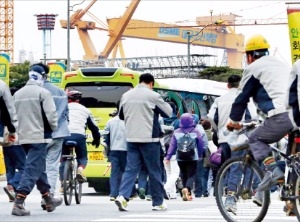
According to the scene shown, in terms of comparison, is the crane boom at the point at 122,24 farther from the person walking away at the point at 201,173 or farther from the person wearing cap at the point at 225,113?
the person wearing cap at the point at 225,113

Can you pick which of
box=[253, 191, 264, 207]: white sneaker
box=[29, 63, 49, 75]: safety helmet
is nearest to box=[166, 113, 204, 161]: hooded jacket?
box=[29, 63, 49, 75]: safety helmet

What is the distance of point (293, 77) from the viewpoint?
33.9ft

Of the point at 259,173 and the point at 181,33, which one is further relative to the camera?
the point at 181,33

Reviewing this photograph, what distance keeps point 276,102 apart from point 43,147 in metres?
4.00

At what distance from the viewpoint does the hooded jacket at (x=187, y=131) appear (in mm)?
20953

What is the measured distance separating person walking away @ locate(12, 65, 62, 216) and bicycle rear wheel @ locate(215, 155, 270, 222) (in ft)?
10.7

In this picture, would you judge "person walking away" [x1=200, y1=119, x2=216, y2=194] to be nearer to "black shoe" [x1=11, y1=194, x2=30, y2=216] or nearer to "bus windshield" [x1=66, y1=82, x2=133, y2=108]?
"bus windshield" [x1=66, y1=82, x2=133, y2=108]

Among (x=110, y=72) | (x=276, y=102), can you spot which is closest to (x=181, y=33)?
(x=110, y=72)

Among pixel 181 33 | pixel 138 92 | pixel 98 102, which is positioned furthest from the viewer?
pixel 181 33

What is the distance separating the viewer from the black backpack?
20781 mm

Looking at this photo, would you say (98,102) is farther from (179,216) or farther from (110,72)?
(179,216)

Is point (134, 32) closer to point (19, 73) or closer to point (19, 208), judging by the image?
point (19, 73)

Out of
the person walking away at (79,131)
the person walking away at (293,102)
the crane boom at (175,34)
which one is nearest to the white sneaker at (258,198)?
the person walking away at (293,102)

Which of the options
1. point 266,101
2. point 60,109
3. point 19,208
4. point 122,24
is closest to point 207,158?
point 60,109
